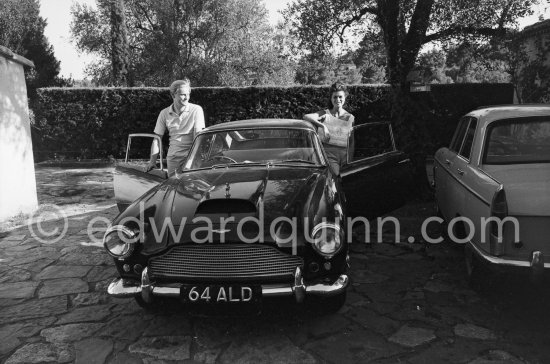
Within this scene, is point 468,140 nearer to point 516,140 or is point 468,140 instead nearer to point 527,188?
point 516,140

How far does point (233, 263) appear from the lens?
10.3 feet

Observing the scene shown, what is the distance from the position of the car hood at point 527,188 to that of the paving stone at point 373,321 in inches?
51.6

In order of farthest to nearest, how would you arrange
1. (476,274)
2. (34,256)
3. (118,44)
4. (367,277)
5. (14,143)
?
(118,44) < (14,143) < (34,256) < (367,277) < (476,274)

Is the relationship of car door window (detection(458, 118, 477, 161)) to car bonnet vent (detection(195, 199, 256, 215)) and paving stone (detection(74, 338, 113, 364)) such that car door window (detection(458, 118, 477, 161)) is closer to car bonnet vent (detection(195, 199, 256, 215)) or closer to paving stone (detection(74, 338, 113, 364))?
car bonnet vent (detection(195, 199, 256, 215))

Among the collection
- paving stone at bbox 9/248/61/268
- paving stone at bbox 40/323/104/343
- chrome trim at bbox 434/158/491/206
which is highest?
chrome trim at bbox 434/158/491/206

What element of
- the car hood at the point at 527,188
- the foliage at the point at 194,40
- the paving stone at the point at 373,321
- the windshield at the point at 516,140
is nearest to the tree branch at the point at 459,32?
the windshield at the point at 516,140

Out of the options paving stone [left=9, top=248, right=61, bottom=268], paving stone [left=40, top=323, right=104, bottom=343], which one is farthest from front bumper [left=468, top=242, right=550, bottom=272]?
paving stone [left=9, top=248, right=61, bottom=268]

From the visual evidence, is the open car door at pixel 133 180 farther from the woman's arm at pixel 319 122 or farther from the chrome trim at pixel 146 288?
the woman's arm at pixel 319 122

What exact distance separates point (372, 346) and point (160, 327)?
172 cm

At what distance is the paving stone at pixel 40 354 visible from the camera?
10.4ft

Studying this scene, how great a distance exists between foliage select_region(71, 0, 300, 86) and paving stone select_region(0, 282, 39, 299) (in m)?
22.5

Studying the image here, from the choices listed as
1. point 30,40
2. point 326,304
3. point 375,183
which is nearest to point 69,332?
point 326,304

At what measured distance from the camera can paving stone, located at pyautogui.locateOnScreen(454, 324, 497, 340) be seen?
11.0ft

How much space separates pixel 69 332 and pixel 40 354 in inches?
13.4
